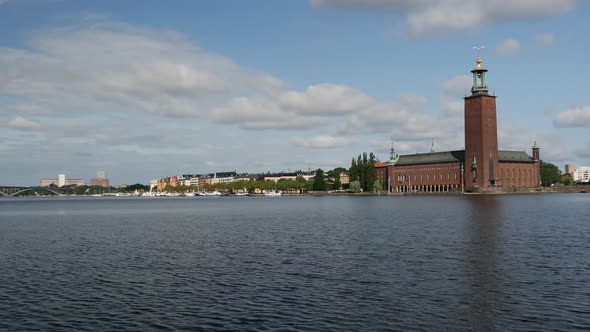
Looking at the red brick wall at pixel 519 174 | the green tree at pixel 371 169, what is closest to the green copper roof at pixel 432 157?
the red brick wall at pixel 519 174

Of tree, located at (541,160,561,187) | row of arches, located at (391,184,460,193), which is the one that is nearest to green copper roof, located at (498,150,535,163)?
row of arches, located at (391,184,460,193)

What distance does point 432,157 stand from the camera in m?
154

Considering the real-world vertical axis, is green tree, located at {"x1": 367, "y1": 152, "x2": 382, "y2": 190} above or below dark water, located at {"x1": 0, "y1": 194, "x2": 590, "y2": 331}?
above

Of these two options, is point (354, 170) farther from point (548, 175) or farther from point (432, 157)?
point (548, 175)

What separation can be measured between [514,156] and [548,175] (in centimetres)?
3264

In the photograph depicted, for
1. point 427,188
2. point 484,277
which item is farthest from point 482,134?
point 484,277

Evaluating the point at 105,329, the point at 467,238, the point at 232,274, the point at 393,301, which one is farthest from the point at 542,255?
the point at 105,329

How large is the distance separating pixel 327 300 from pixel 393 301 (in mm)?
1664

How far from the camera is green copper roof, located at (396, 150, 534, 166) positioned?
465 ft

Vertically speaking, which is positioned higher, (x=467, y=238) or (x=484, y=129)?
(x=484, y=129)

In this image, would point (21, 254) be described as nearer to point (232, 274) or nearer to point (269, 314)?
point (232, 274)

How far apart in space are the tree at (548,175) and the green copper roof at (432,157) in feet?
118

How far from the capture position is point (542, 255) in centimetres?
2303

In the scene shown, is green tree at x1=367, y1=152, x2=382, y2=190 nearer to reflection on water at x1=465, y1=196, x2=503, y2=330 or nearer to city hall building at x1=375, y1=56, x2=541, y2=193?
city hall building at x1=375, y1=56, x2=541, y2=193
